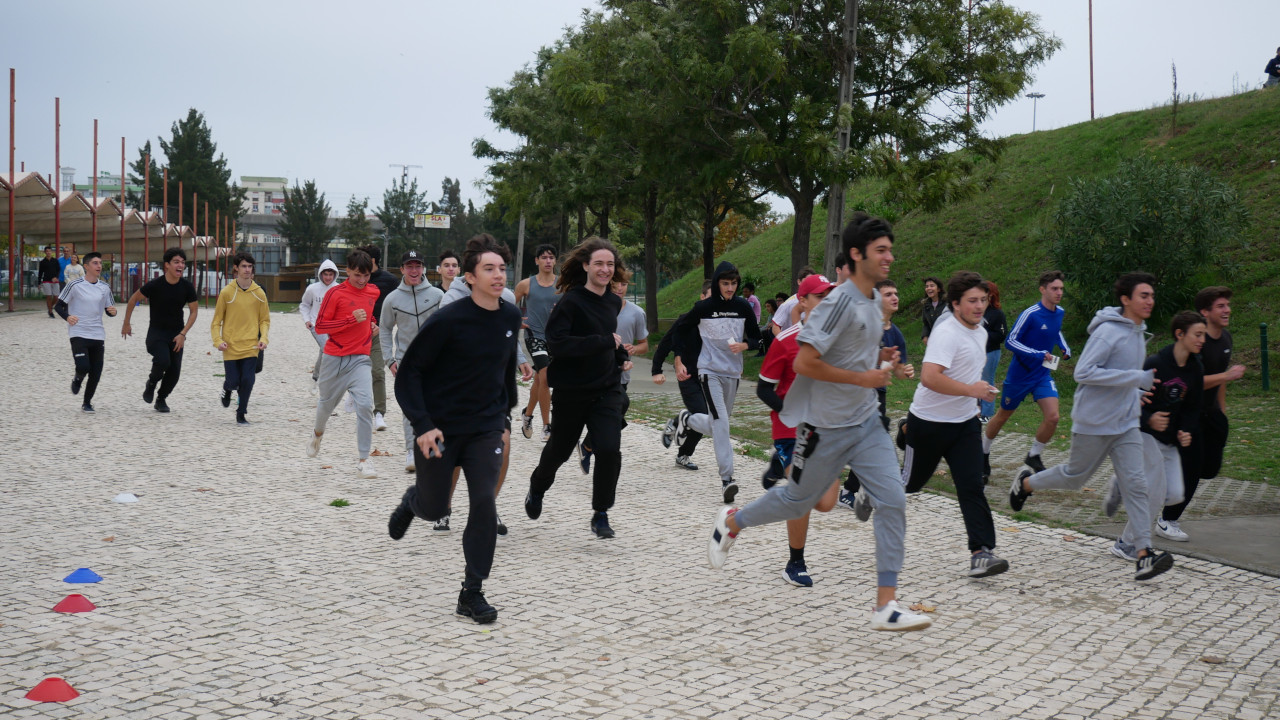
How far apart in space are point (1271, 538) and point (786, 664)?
14.6 feet

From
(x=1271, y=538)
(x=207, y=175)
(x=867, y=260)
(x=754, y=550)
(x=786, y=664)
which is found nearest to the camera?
(x=786, y=664)

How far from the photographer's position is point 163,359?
13.2 meters

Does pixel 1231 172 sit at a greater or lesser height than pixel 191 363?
greater

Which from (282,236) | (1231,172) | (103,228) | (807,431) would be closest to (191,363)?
(807,431)

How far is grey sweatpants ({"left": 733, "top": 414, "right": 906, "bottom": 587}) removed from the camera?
529cm

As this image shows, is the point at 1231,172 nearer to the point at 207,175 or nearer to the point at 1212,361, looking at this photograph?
the point at 1212,361

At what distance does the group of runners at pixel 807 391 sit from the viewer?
17.5 feet

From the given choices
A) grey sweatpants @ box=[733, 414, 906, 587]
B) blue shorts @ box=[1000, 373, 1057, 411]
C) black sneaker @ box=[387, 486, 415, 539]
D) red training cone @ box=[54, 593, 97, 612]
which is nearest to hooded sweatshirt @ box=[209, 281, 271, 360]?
black sneaker @ box=[387, 486, 415, 539]

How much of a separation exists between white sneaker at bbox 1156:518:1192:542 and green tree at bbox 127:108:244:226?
9091cm

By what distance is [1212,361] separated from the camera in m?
7.03

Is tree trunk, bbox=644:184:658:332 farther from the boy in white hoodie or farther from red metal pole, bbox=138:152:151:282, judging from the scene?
red metal pole, bbox=138:152:151:282

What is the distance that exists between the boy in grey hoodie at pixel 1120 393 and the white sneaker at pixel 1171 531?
916 mm

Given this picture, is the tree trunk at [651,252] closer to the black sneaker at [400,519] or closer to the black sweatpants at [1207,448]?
the black sweatpants at [1207,448]

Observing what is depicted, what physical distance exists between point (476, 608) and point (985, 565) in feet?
9.41
